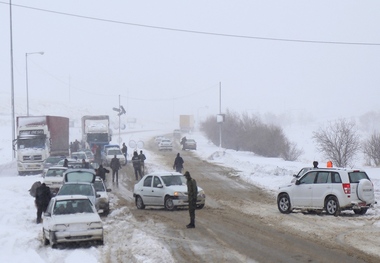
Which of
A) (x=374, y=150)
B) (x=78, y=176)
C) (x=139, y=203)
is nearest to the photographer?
(x=139, y=203)

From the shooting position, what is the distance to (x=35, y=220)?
20578 mm

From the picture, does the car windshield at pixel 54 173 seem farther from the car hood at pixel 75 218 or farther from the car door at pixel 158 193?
the car hood at pixel 75 218

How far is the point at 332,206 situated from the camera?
19.9 m

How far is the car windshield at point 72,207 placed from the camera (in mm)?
15952

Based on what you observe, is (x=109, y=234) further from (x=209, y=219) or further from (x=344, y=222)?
(x=344, y=222)

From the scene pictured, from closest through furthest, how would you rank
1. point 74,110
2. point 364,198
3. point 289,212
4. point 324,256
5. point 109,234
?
point 324,256 < point 109,234 < point 364,198 < point 289,212 < point 74,110

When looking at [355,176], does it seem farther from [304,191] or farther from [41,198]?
[41,198]

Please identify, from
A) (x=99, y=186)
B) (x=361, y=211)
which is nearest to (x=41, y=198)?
(x=99, y=186)

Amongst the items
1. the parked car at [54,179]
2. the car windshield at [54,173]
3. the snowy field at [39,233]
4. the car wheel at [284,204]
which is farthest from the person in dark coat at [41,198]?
the car windshield at [54,173]

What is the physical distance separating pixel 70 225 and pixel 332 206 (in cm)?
933

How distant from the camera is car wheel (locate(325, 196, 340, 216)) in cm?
1966

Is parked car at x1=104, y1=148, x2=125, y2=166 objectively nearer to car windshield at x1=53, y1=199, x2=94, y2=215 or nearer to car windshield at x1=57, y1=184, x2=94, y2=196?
car windshield at x1=57, y1=184, x2=94, y2=196

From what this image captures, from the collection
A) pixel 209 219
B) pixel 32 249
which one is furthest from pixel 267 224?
pixel 32 249

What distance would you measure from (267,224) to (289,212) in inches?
133
